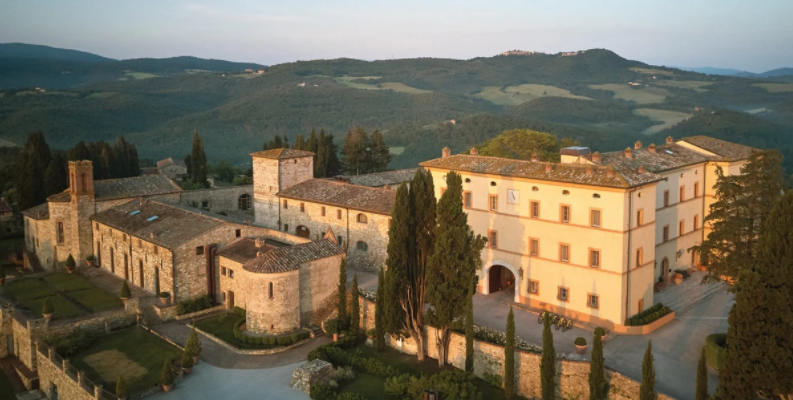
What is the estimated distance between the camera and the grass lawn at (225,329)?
27.9m

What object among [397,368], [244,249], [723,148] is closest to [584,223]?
[397,368]

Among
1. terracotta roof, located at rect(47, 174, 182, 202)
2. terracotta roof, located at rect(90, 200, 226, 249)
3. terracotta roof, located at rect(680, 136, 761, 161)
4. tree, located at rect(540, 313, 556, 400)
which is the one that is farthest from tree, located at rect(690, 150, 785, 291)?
terracotta roof, located at rect(47, 174, 182, 202)

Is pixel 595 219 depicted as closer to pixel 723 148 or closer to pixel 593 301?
pixel 593 301

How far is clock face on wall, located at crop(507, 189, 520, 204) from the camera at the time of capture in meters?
30.9

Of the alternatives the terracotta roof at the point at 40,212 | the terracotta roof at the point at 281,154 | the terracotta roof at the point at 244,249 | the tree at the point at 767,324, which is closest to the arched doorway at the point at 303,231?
the terracotta roof at the point at 281,154

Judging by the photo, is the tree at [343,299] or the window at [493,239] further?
the window at [493,239]

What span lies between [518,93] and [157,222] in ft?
403

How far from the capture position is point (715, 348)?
23672 millimetres

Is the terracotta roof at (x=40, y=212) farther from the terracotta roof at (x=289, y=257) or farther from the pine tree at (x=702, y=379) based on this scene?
the pine tree at (x=702, y=379)

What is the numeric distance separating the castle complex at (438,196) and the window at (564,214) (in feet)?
0.19

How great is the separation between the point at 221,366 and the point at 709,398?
18634 mm

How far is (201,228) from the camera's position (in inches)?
1310

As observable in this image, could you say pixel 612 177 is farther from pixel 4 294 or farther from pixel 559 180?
pixel 4 294

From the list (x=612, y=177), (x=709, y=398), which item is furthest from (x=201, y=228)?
(x=709, y=398)
